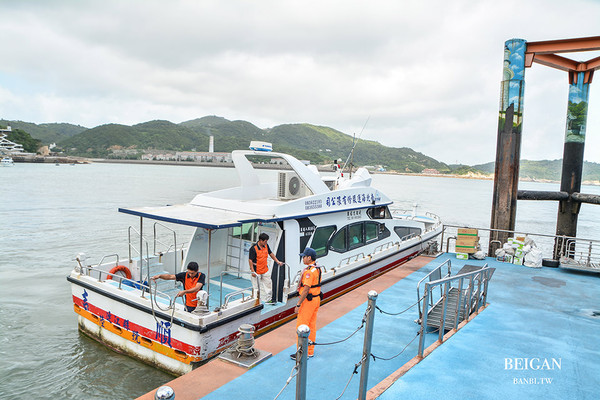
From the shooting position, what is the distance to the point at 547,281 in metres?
9.83

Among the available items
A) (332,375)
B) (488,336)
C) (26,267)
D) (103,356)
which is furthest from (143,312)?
(26,267)

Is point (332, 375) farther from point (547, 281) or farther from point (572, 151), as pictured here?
point (572, 151)

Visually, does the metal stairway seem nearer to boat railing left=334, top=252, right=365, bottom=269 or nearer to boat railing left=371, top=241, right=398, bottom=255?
boat railing left=334, top=252, right=365, bottom=269

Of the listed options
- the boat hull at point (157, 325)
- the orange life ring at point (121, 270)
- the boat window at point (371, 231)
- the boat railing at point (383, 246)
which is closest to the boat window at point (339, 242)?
the boat window at point (371, 231)

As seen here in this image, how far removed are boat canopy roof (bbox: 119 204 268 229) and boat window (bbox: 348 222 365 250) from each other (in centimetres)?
318

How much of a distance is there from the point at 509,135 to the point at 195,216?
10.8 metres

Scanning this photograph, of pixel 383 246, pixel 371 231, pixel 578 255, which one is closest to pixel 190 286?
pixel 371 231

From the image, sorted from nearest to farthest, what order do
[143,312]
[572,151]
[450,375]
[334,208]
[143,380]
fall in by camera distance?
[450,375]
[143,312]
[143,380]
[334,208]
[572,151]

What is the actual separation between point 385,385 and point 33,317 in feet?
32.3

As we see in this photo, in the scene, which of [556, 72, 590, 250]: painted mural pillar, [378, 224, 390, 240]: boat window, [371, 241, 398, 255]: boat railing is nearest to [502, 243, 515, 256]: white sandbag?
[371, 241, 398, 255]: boat railing

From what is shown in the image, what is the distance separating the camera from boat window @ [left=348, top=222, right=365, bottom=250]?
33.1 feet

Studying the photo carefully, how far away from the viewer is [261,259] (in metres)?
7.30

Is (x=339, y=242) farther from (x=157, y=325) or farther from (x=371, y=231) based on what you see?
(x=157, y=325)

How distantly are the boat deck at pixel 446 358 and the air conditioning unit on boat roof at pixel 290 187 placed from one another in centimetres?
276
